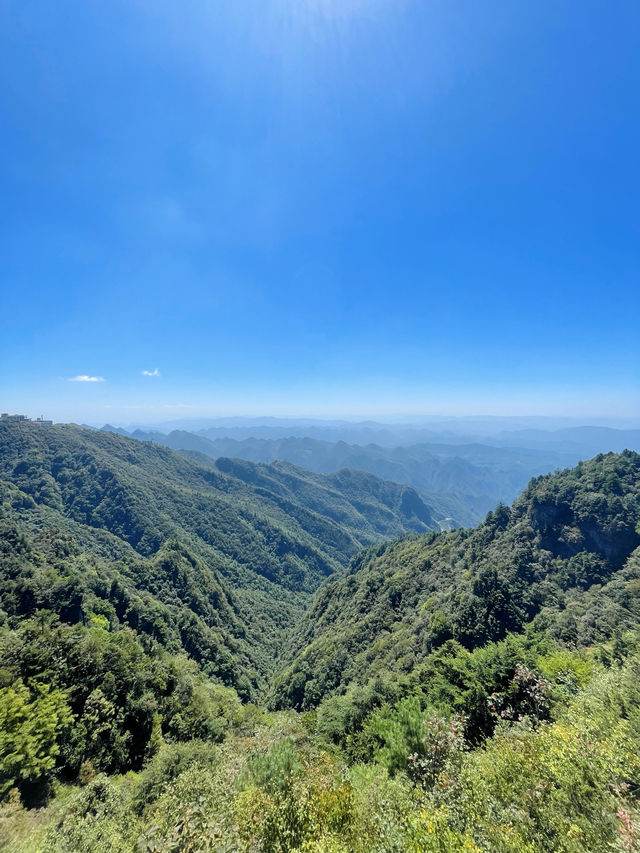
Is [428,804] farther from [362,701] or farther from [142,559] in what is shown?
[142,559]

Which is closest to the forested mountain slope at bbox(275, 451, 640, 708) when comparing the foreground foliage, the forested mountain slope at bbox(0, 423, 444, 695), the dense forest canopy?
the dense forest canopy

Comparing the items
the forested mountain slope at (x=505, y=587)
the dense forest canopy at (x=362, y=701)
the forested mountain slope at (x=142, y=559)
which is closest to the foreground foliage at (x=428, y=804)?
the dense forest canopy at (x=362, y=701)

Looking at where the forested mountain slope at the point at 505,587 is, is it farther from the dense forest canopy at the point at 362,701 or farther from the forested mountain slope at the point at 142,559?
the forested mountain slope at the point at 142,559

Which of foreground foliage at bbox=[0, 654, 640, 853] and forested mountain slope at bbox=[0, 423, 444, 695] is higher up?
foreground foliage at bbox=[0, 654, 640, 853]

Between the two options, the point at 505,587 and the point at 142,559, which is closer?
the point at 505,587

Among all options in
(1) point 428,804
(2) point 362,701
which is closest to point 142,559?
(2) point 362,701

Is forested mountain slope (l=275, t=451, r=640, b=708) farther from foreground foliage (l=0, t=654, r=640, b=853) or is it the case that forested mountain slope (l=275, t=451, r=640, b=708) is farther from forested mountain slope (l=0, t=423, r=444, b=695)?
foreground foliage (l=0, t=654, r=640, b=853)
